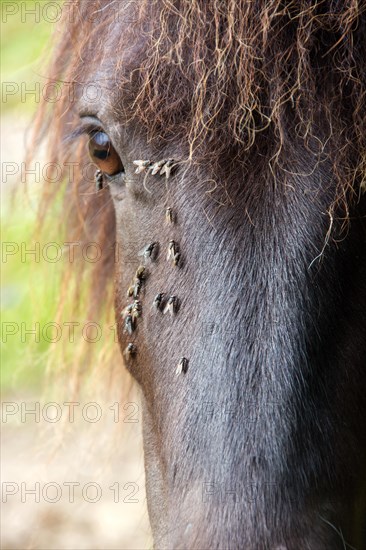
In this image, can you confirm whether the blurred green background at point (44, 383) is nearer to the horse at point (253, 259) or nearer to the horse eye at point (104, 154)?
the horse eye at point (104, 154)

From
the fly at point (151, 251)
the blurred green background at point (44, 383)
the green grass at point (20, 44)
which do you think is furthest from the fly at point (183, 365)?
the green grass at point (20, 44)

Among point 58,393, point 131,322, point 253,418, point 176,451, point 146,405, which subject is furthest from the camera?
point 58,393

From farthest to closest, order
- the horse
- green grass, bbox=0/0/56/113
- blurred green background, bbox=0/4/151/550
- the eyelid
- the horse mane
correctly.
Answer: green grass, bbox=0/0/56/113
blurred green background, bbox=0/4/151/550
the eyelid
the horse mane
the horse

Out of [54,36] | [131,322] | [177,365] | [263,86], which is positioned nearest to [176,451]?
[177,365]

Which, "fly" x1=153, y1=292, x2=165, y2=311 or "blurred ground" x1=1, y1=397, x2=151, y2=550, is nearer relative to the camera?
"fly" x1=153, y1=292, x2=165, y2=311

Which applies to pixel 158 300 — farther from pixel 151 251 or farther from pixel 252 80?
pixel 252 80

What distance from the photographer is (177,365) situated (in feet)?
6.22

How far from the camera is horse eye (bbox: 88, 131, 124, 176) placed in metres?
2.26

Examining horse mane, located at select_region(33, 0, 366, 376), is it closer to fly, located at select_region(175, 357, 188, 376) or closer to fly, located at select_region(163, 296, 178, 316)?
fly, located at select_region(163, 296, 178, 316)

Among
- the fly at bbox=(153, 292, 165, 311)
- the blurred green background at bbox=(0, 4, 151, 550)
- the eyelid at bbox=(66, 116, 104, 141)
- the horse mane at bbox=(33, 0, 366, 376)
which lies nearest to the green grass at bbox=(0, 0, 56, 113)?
the blurred green background at bbox=(0, 4, 151, 550)

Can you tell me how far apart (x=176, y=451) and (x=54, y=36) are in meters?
1.73

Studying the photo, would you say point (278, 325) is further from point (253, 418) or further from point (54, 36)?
point (54, 36)

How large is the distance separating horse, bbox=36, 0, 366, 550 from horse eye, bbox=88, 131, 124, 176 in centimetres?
13

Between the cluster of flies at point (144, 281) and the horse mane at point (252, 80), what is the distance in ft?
0.24
